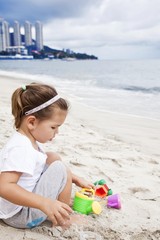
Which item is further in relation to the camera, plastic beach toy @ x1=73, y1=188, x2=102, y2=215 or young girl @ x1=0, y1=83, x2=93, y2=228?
plastic beach toy @ x1=73, y1=188, x2=102, y2=215

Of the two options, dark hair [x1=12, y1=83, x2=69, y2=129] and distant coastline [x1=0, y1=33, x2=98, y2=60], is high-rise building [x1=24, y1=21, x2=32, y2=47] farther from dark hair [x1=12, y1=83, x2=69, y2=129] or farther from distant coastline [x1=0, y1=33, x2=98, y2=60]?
dark hair [x1=12, y1=83, x2=69, y2=129]

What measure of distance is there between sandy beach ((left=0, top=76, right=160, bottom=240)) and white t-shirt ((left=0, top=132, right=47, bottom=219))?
158 millimetres

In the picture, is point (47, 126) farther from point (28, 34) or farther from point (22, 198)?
point (28, 34)

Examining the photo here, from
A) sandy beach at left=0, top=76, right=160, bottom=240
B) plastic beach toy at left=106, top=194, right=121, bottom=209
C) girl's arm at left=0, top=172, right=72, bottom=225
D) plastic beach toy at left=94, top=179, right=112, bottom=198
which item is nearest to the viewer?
girl's arm at left=0, top=172, right=72, bottom=225

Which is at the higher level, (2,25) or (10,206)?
(2,25)

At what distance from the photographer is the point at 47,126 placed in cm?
202

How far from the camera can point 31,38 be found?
109375 millimetres

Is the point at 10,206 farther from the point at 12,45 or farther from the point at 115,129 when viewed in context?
the point at 12,45

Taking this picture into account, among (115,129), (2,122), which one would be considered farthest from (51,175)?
(115,129)

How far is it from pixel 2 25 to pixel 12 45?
8187mm

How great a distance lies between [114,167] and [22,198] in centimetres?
180

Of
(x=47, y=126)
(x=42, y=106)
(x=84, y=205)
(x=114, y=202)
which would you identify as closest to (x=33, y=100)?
(x=42, y=106)

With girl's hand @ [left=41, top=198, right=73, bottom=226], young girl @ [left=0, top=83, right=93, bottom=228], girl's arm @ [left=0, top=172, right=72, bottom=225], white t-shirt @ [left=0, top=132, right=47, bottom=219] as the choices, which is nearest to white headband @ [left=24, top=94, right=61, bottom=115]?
young girl @ [left=0, top=83, right=93, bottom=228]

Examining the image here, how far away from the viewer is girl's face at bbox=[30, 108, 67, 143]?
201 cm
